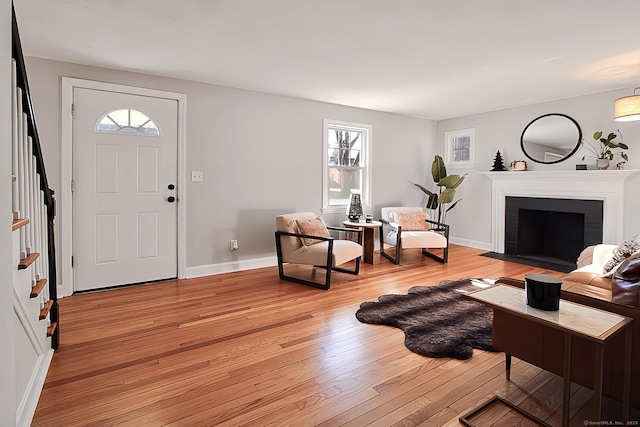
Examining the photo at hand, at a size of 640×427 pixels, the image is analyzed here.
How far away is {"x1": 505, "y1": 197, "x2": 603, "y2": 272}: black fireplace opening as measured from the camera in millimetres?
4551

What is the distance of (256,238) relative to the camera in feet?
15.0

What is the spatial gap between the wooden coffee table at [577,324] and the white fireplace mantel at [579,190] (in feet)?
11.9

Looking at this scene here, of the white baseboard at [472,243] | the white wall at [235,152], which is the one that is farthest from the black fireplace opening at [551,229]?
the white wall at [235,152]

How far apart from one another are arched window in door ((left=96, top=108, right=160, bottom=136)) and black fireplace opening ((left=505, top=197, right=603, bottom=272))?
5146 millimetres

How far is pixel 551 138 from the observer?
496 cm

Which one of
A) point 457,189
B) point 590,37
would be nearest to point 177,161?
point 590,37

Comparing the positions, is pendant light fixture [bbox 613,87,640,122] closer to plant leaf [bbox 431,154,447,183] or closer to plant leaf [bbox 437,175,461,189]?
plant leaf [bbox 437,175,461,189]

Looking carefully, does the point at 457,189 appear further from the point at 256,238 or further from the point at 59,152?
the point at 59,152

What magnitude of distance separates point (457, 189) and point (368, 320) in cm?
417

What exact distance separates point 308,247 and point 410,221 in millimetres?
2001

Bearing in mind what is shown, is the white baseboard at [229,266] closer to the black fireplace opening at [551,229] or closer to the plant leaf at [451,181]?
the plant leaf at [451,181]

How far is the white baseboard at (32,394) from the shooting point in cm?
155

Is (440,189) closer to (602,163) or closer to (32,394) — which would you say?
(602,163)

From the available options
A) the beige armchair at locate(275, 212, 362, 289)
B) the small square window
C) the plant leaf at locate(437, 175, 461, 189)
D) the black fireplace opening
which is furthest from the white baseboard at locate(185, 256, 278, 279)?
the small square window
